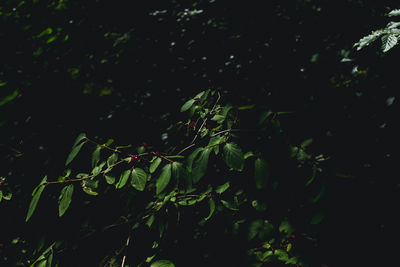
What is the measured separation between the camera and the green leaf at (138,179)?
3.17ft

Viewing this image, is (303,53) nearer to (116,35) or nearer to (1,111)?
(116,35)

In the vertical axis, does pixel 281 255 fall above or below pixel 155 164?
below

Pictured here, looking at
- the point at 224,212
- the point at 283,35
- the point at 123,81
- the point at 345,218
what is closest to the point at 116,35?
the point at 123,81

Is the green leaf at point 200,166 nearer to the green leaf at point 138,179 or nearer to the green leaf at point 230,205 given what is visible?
the green leaf at point 138,179

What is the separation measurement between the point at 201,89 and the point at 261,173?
9.33 ft

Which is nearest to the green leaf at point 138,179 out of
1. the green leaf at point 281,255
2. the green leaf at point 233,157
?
the green leaf at point 233,157

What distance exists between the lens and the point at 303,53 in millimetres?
3150

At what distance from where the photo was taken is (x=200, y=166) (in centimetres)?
86

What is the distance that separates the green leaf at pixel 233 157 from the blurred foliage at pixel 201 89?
3.3 inches

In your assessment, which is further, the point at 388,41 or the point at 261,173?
the point at 388,41

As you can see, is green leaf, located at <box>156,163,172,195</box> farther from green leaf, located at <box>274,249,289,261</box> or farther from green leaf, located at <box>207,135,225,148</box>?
green leaf, located at <box>274,249,289,261</box>

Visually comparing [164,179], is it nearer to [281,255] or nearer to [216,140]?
[216,140]

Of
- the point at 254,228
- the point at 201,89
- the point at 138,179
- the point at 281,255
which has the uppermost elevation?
the point at 138,179

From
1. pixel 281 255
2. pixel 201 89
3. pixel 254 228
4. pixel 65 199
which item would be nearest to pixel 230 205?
pixel 254 228
